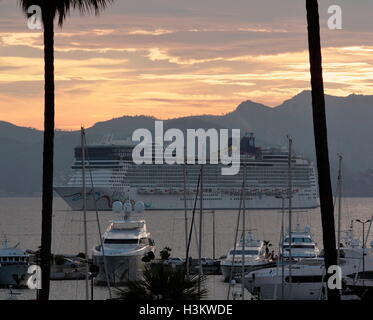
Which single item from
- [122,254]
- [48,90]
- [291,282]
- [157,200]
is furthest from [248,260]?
[157,200]

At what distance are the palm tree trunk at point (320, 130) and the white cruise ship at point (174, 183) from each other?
125127 mm

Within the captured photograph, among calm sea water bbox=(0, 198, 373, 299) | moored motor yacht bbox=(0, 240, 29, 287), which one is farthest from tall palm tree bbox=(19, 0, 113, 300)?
moored motor yacht bbox=(0, 240, 29, 287)

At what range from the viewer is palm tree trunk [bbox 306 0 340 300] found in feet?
47.4

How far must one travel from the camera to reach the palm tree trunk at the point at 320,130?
569 inches

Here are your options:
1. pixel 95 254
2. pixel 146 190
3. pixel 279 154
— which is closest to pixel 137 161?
pixel 146 190

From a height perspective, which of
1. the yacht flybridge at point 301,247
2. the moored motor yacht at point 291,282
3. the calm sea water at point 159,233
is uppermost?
the calm sea water at point 159,233

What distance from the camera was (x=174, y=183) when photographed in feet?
497

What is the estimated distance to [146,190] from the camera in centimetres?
15212

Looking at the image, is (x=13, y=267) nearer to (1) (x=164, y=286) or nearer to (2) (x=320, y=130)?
(1) (x=164, y=286)

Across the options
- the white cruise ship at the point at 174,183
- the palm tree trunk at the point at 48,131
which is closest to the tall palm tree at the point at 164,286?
the palm tree trunk at the point at 48,131

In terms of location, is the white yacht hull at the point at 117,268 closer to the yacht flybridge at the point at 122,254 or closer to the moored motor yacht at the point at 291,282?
the yacht flybridge at the point at 122,254

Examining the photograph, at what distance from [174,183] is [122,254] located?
8966cm
